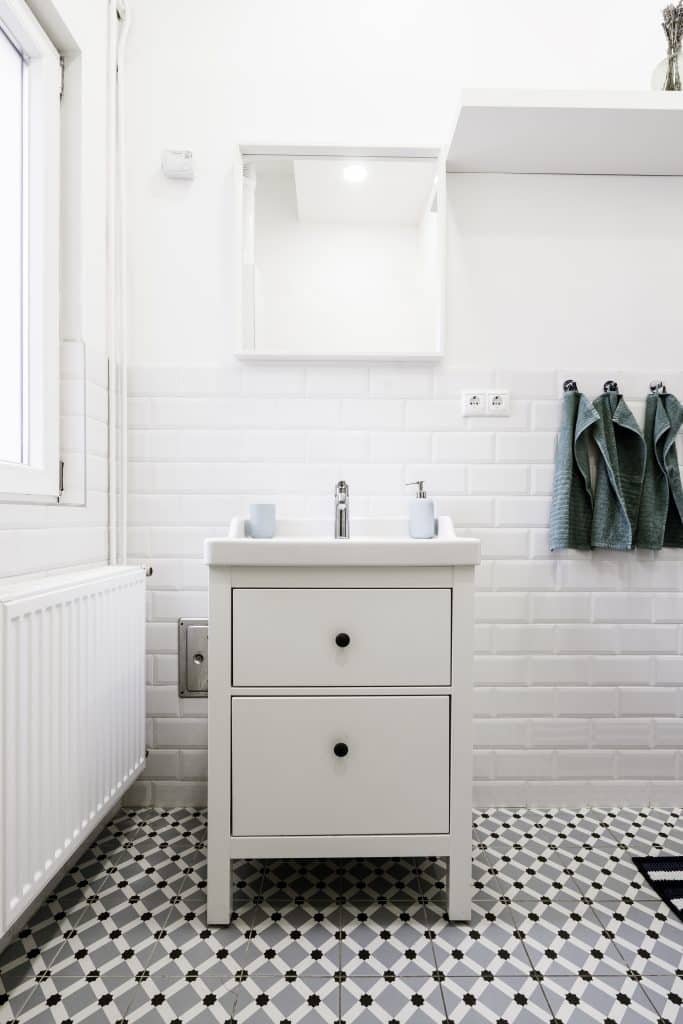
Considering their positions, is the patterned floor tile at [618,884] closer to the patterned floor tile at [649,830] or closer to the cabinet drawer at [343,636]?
the patterned floor tile at [649,830]

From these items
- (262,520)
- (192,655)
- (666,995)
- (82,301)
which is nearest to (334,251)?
(82,301)

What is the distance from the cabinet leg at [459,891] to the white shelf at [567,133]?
189 cm

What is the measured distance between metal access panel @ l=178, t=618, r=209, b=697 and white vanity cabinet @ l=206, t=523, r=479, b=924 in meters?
0.56

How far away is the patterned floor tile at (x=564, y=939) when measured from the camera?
48.0 inches

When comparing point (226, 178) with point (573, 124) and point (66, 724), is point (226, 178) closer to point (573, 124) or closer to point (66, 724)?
point (573, 124)

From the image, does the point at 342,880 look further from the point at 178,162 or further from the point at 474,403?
the point at 178,162

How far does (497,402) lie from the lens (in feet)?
6.13

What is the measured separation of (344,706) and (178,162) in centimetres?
164

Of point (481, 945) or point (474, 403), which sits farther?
point (474, 403)

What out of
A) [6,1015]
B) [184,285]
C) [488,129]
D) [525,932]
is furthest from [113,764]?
[488,129]

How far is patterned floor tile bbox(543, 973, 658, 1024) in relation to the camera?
43.0 inches

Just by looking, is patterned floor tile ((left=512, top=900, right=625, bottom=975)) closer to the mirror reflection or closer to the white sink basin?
the white sink basin

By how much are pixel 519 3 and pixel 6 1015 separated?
2.84 metres

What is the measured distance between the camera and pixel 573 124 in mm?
1653
